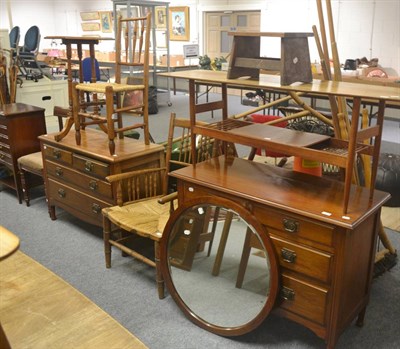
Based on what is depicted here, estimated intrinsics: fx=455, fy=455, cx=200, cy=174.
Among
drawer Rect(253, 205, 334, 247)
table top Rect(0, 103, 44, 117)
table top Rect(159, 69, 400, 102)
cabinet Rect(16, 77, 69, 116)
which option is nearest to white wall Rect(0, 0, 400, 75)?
cabinet Rect(16, 77, 69, 116)

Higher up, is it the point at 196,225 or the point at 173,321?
the point at 196,225

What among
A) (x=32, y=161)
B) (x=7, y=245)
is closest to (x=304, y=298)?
(x=7, y=245)

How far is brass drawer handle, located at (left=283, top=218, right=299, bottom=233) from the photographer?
1.94 m

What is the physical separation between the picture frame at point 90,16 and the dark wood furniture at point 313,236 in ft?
40.4

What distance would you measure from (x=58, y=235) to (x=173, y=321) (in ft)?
4.75

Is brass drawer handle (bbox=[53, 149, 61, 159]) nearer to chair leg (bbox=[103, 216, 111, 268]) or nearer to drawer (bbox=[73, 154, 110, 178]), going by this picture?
drawer (bbox=[73, 154, 110, 178])

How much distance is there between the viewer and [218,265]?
7.63 feet

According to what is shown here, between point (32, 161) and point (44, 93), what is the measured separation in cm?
295

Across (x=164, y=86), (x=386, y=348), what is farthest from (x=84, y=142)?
(x=164, y=86)

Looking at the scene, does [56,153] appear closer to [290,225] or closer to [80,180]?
[80,180]

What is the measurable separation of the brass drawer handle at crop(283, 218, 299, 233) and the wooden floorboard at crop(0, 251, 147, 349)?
778 millimetres

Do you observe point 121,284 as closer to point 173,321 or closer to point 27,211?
point 173,321

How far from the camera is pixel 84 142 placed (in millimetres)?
3400

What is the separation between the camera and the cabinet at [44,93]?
614cm
